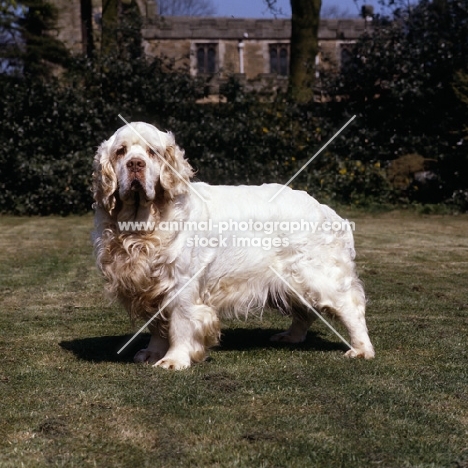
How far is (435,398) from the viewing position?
464cm

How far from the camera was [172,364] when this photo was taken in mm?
5508

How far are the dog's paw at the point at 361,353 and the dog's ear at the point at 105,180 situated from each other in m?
1.88

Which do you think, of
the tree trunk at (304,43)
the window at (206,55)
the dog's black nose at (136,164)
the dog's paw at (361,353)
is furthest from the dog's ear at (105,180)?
the window at (206,55)

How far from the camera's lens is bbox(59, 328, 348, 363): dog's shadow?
5.96 metres

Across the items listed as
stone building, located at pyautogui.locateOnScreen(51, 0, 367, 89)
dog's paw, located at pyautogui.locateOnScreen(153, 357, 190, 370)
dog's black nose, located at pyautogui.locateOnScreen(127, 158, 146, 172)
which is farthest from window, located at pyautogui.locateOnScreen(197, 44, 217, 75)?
dog's paw, located at pyautogui.locateOnScreen(153, 357, 190, 370)

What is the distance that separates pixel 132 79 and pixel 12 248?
22.0ft

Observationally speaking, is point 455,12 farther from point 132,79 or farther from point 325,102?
point 132,79

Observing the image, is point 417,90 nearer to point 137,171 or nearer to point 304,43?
point 304,43

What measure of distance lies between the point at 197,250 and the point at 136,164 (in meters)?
0.70

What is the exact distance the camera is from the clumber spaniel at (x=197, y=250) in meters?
5.61

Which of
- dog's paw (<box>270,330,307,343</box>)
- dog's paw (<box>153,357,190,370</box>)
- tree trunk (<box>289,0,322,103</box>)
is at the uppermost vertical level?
tree trunk (<box>289,0,322,103</box>)

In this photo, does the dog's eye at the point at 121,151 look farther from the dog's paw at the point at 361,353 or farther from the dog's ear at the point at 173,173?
the dog's paw at the point at 361,353

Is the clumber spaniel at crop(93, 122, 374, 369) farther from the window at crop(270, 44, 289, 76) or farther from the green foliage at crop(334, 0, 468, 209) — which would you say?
the window at crop(270, 44, 289, 76)

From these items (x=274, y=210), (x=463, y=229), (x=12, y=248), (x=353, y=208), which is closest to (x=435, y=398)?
(x=274, y=210)
